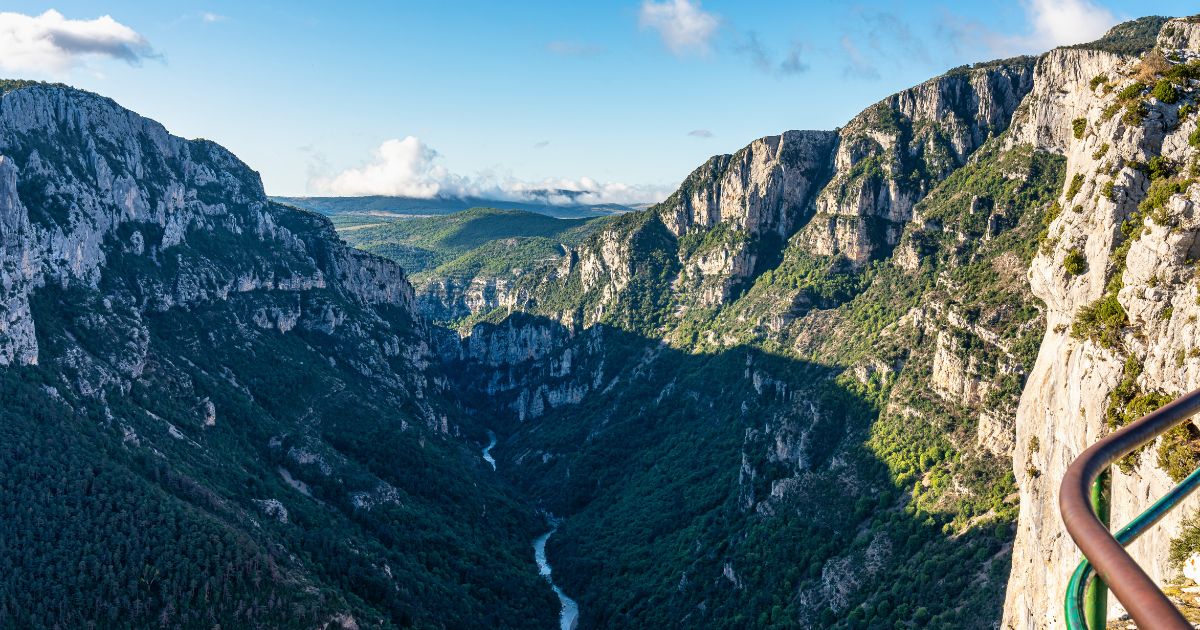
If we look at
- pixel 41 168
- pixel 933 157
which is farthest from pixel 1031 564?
pixel 41 168

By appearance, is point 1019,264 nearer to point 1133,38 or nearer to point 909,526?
point 909,526

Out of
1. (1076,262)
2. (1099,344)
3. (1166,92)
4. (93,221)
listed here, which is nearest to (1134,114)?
(1166,92)

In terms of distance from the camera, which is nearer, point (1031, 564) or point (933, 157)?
point (1031, 564)

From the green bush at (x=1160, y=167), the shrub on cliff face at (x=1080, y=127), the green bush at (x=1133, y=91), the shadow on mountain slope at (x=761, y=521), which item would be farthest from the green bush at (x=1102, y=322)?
the shadow on mountain slope at (x=761, y=521)

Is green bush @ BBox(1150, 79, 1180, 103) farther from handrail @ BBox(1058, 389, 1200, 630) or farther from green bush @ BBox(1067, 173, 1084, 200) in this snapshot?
handrail @ BBox(1058, 389, 1200, 630)

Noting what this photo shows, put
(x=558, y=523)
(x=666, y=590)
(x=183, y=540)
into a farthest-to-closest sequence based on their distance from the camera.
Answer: (x=558, y=523), (x=666, y=590), (x=183, y=540)

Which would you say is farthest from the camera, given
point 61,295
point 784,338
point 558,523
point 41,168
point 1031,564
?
point 558,523

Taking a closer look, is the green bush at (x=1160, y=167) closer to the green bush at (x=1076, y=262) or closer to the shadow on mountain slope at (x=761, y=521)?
the green bush at (x=1076, y=262)
